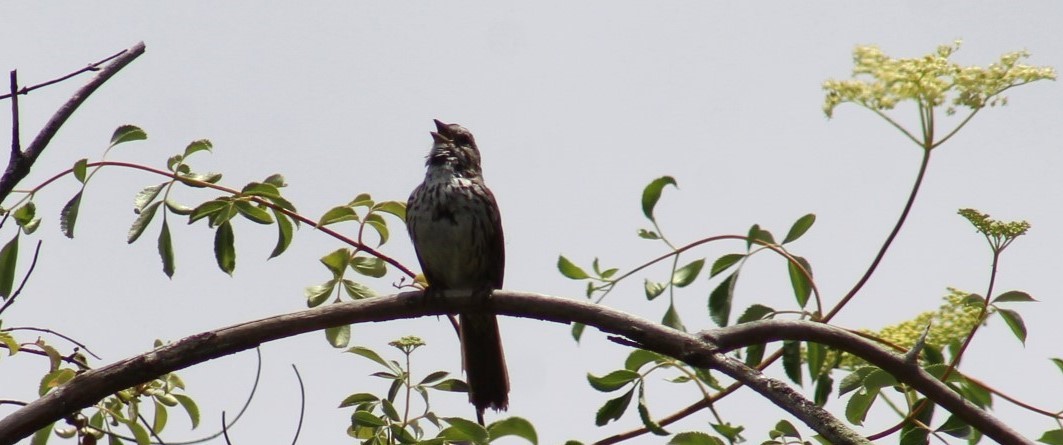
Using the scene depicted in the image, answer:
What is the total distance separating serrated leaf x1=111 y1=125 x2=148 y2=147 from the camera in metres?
3.47

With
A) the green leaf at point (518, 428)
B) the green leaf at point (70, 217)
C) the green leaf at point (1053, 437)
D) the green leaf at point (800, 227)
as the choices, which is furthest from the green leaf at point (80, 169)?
the green leaf at point (1053, 437)

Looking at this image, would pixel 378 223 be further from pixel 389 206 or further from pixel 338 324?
pixel 338 324

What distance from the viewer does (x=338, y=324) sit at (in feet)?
10.6

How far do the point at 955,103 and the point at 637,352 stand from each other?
1.20 metres

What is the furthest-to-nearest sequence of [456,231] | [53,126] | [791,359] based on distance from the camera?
1. [456,231]
2. [791,359]
3. [53,126]

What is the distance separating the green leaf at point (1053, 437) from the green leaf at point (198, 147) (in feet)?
8.75

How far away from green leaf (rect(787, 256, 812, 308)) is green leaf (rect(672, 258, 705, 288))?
280mm

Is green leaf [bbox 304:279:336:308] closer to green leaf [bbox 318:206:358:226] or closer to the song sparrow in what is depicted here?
green leaf [bbox 318:206:358:226]

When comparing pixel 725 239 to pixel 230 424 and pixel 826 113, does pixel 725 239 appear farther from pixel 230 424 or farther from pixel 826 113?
pixel 230 424

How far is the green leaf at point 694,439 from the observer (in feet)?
9.31

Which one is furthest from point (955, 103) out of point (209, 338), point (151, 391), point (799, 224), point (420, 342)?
point (151, 391)

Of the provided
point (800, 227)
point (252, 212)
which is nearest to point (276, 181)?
point (252, 212)

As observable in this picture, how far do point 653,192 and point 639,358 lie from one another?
0.53 meters

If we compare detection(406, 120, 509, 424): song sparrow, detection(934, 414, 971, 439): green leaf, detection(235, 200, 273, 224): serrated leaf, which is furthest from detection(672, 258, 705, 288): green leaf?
detection(406, 120, 509, 424): song sparrow
